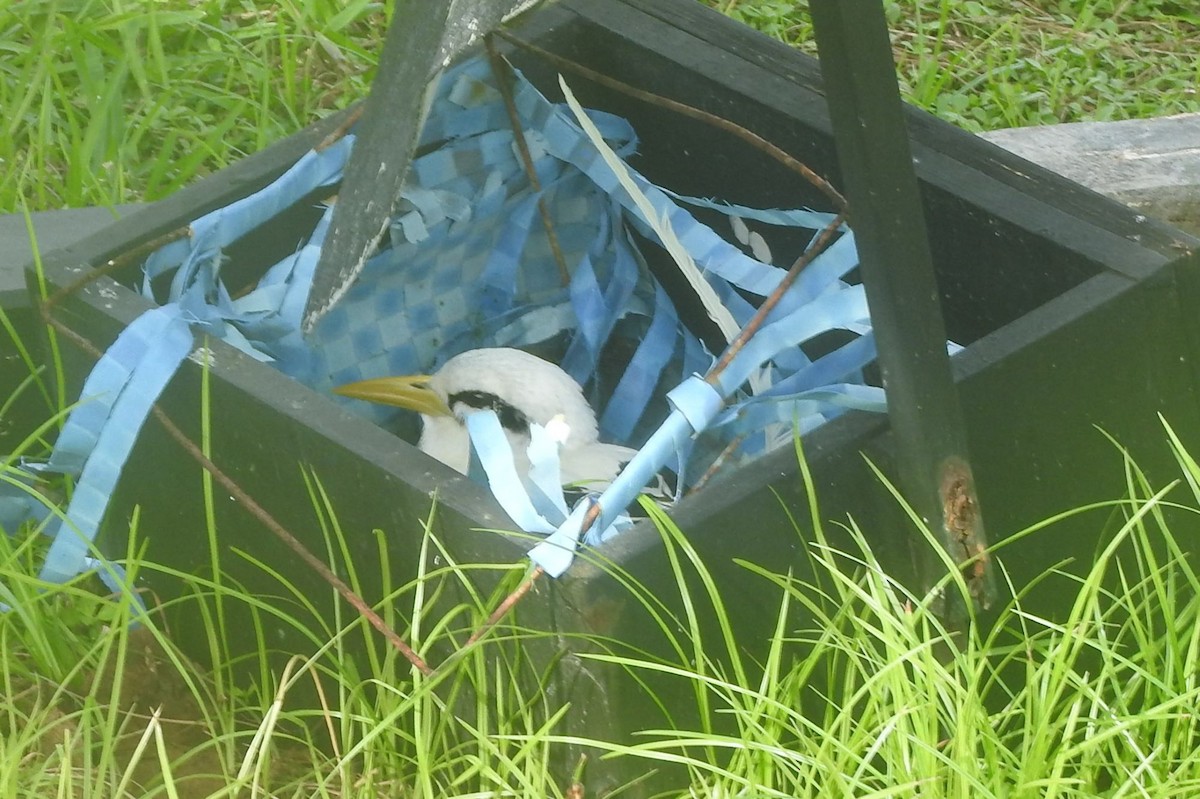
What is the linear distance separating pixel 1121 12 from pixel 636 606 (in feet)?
7.46

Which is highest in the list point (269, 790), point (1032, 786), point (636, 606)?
point (636, 606)

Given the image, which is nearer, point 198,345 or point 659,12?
point 198,345

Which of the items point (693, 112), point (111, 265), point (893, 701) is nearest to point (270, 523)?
point (111, 265)

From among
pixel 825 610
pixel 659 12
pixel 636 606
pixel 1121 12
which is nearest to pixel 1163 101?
pixel 1121 12

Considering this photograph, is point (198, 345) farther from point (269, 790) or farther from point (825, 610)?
point (825, 610)

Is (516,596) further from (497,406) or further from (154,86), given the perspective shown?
(154,86)

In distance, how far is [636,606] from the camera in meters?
1.23

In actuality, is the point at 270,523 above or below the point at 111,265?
below

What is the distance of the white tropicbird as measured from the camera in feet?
5.83

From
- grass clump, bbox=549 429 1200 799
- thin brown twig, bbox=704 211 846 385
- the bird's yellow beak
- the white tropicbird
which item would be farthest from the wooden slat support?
the bird's yellow beak

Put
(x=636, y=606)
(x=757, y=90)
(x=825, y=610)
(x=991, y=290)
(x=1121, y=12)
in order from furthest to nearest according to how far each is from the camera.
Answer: (x=1121, y=12) → (x=757, y=90) → (x=991, y=290) → (x=825, y=610) → (x=636, y=606)

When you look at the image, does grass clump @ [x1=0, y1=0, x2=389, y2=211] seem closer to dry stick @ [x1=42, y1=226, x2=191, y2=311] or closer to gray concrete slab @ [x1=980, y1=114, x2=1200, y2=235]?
dry stick @ [x1=42, y1=226, x2=191, y2=311]

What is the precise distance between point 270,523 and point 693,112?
0.66 m

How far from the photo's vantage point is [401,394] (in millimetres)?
1813
